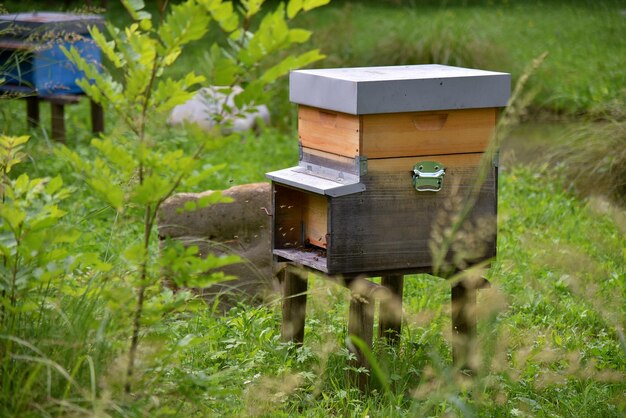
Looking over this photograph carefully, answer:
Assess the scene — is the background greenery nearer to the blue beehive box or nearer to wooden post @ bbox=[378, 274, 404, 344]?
wooden post @ bbox=[378, 274, 404, 344]

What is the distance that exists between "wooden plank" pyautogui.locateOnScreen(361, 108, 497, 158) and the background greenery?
47 centimetres

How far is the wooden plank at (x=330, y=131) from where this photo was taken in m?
3.28

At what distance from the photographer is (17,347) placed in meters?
2.66

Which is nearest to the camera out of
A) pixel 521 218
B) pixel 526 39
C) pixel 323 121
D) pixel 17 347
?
pixel 17 347

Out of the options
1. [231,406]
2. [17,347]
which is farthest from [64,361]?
[231,406]

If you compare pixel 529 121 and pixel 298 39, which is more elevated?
pixel 298 39

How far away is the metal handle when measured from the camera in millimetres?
3350

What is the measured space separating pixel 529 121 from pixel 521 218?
4.01m

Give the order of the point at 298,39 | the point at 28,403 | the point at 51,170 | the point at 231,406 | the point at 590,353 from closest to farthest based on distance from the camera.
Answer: the point at 298,39, the point at 28,403, the point at 231,406, the point at 590,353, the point at 51,170

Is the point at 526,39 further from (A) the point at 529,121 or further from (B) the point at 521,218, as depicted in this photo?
(B) the point at 521,218

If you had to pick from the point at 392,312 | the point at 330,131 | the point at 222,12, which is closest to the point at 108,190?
the point at 222,12

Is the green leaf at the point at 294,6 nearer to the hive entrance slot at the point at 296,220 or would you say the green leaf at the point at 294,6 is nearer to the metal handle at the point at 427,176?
the metal handle at the point at 427,176

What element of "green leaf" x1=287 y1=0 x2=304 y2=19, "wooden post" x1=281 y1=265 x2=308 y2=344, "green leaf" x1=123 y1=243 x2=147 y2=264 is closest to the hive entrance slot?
"wooden post" x1=281 y1=265 x2=308 y2=344

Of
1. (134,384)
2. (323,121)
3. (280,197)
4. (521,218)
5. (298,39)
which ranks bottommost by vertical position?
(521,218)
